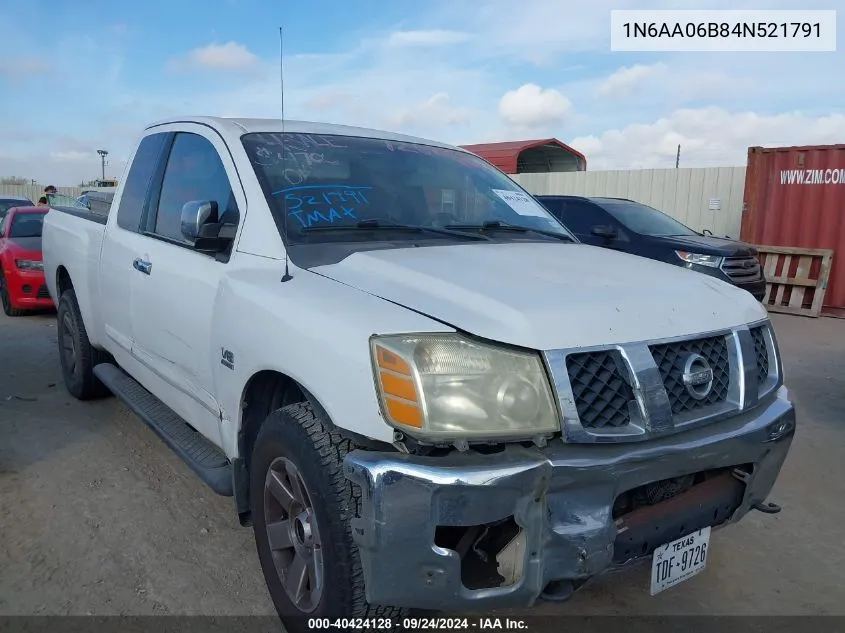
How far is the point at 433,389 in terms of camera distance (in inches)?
73.5

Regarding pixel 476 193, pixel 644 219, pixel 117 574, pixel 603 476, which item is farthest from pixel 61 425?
pixel 644 219

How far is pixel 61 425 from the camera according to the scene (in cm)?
459

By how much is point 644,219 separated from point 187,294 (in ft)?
25.6

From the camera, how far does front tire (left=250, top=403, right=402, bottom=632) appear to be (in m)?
1.97

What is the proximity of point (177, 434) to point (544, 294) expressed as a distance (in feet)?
6.51

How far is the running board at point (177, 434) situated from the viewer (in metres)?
2.76

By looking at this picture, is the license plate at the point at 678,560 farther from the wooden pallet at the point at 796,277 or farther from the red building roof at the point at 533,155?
the red building roof at the point at 533,155

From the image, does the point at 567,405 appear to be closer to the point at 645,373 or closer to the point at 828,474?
the point at 645,373

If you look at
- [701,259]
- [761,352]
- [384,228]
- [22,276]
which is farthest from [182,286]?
[701,259]

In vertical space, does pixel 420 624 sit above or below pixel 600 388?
below

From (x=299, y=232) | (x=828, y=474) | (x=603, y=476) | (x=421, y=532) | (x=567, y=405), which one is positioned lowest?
(x=828, y=474)

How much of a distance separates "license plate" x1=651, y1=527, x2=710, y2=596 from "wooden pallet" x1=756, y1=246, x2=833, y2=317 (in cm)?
880

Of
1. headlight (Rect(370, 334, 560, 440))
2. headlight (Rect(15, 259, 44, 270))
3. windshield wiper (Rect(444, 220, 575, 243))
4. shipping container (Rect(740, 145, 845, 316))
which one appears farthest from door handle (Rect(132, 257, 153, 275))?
shipping container (Rect(740, 145, 845, 316))

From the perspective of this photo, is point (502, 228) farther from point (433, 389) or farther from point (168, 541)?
point (168, 541)
